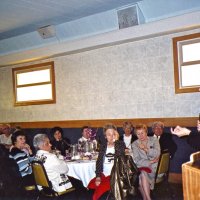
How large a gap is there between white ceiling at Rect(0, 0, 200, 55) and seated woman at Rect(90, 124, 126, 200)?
2.67m

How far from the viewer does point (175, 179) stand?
19.2 feet

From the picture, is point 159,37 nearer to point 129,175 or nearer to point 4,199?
point 129,175

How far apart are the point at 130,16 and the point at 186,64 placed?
1.38 meters

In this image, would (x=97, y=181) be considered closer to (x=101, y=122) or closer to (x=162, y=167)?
(x=162, y=167)

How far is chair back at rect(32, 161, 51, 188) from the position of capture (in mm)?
3664

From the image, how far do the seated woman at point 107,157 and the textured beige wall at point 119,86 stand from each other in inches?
84.8

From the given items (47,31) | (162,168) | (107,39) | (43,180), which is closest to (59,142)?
(43,180)

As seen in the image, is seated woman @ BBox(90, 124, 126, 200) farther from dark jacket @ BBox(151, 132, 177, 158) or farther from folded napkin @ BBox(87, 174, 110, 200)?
dark jacket @ BBox(151, 132, 177, 158)

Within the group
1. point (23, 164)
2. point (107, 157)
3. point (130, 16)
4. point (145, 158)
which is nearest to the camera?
point (107, 157)

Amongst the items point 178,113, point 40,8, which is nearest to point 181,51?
point 178,113

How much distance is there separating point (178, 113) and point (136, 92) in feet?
3.28

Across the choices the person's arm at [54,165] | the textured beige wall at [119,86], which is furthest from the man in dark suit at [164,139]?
the person's arm at [54,165]

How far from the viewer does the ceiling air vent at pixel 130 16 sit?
5926mm

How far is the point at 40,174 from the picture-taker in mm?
3736
